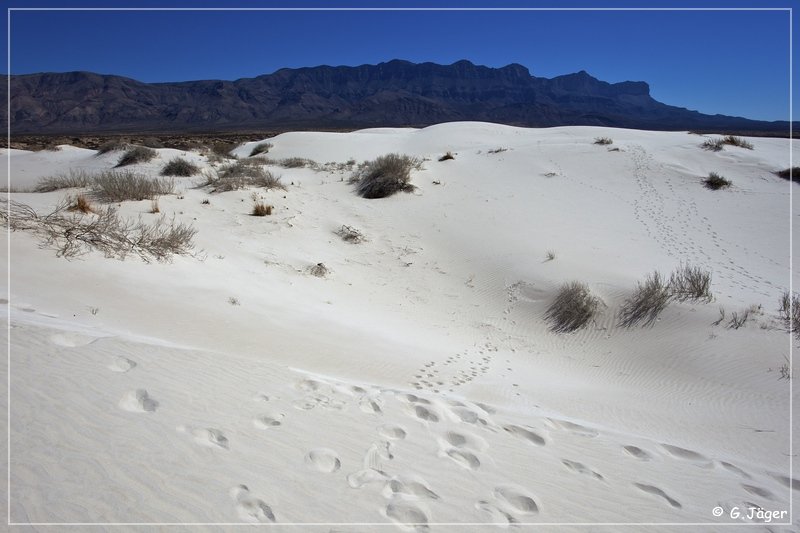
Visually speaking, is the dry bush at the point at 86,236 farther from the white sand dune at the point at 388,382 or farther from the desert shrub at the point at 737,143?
the desert shrub at the point at 737,143

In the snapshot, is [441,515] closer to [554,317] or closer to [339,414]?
[339,414]

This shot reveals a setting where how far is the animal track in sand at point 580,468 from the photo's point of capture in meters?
2.56

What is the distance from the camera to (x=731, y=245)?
345 inches

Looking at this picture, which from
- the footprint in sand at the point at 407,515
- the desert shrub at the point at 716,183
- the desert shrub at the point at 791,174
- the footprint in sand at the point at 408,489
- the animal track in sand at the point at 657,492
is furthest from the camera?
the desert shrub at the point at 791,174

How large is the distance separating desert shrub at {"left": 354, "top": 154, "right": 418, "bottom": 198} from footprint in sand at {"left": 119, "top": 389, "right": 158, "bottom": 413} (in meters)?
10.1

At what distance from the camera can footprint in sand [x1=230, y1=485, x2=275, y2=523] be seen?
1801 mm

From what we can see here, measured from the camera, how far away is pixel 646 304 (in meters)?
5.96

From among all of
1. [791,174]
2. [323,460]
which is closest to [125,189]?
[323,460]

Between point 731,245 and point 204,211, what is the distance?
35.3ft

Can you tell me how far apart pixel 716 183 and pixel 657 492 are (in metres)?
13.4

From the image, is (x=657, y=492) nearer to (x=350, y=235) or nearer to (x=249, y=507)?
(x=249, y=507)

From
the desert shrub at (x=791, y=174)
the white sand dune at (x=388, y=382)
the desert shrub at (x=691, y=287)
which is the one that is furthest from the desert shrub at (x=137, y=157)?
the desert shrub at (x=791, y=174)

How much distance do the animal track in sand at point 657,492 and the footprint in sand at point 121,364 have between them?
3.14m

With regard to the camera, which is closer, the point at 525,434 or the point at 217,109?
the point at 525,434
